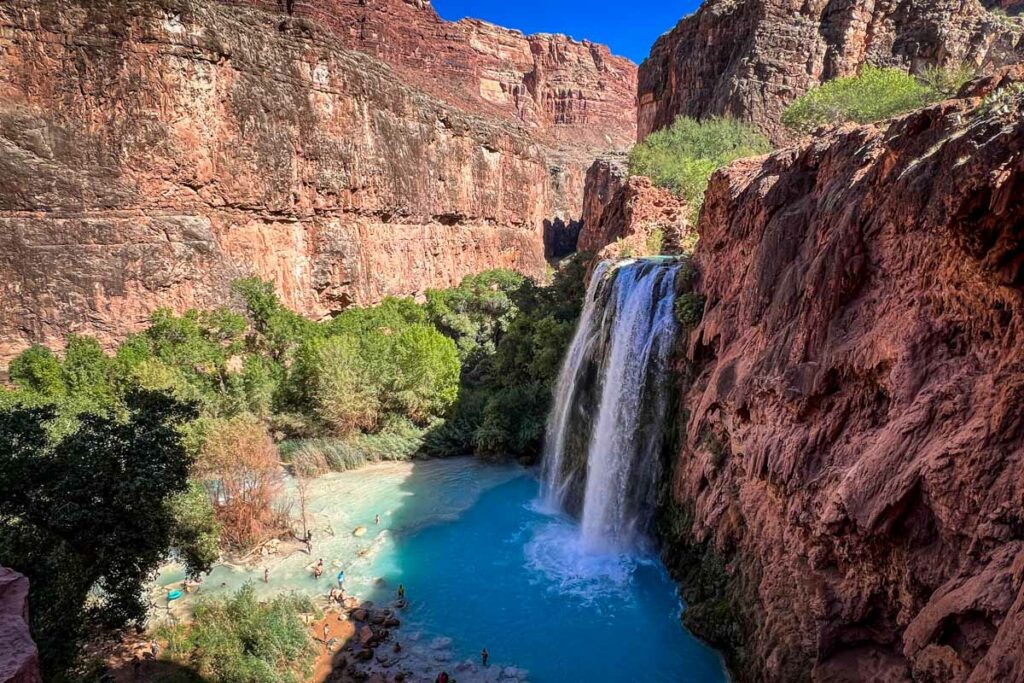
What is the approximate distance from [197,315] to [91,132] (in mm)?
7825

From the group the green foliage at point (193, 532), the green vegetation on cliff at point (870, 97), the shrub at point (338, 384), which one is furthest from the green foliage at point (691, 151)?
the green foliage at point (193, 532)

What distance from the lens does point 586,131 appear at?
3595 inches

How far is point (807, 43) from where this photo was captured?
3341 cm

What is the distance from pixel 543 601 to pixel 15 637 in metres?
10.8

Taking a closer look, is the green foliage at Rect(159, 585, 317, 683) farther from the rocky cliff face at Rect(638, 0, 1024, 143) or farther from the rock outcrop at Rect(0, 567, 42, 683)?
the rocky cliff face at Rect(638, 0, 1024, 143)

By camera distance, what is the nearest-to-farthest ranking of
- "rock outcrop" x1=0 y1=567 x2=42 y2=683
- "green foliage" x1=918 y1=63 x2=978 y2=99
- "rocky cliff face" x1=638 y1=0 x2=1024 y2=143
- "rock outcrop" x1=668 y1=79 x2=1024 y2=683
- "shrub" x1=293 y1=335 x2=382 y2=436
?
"rock outcrop" x1=0 y1=567 x2=42 y2=683 → "rock outcrop" x1=668 y1=79 x2=1024 y2=683 → "shrub" x1=293 y1=335 x2=382 y2=436 → "green foliage" x1=918 y1=63 x2=978 y2=99 → "rocky cliff face" x1=638 y1=0 x2=1024 y2=143

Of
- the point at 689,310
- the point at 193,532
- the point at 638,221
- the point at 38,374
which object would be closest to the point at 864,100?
the point at 638,221

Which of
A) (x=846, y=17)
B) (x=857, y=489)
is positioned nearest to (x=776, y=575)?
(x=857, y=489)

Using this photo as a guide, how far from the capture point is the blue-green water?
10.8 m

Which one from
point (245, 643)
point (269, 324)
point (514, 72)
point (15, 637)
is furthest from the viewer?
point (514, 72)

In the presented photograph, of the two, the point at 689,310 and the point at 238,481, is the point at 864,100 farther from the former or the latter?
the point at 238,481

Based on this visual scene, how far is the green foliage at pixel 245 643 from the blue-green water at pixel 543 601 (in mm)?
2415

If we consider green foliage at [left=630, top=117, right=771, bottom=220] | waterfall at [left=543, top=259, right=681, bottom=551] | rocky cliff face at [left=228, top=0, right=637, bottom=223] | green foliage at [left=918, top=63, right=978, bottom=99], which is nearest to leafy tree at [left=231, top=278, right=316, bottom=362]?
waterfall at [left=543, top=259, right=681, bottom=551]

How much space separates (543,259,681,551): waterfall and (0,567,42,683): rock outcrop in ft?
41.2
